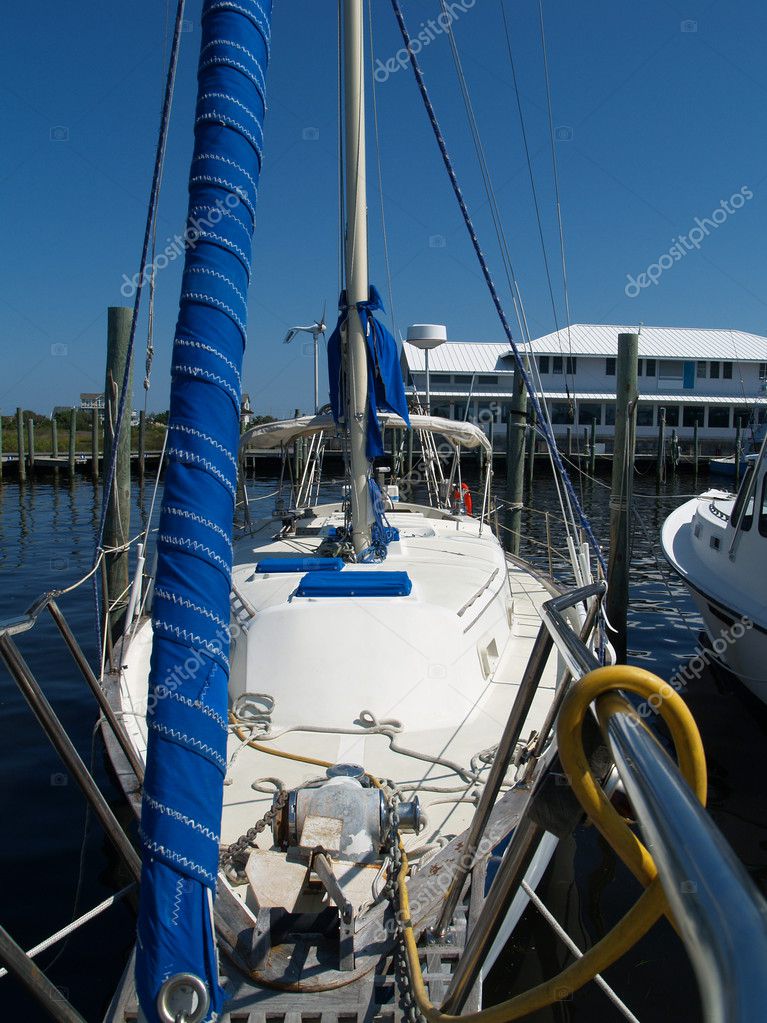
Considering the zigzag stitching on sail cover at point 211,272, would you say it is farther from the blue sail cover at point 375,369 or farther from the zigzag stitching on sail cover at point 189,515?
the blue sail cover at point 375,369

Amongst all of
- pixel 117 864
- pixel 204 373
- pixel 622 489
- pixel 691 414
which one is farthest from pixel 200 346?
pixel 691 414

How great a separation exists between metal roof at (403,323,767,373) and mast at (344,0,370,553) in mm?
36818

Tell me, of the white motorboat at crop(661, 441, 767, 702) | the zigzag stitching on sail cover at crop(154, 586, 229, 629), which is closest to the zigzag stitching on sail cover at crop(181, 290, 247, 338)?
the zigzag stitching on sail cover at crop(154, 586, 229, 629)

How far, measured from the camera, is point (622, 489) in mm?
10359

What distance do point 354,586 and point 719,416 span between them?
1788 inches

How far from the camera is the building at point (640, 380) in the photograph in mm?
43906

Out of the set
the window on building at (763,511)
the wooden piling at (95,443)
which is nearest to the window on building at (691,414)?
the wooden piling at (95,443)

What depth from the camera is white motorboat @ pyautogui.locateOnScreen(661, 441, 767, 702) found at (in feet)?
26.9

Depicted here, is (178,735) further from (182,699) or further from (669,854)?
(669,854)

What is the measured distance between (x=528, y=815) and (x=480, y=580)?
513 centimetres

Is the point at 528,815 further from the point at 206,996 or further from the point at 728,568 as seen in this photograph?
the point at 728,568

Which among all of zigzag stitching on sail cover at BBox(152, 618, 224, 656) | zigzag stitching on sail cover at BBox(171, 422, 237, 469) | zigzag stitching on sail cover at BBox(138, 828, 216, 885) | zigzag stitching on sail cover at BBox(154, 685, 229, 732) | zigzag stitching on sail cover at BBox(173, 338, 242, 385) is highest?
zigzag stitching on sail cover at BBox(173, 338, 242, 385)

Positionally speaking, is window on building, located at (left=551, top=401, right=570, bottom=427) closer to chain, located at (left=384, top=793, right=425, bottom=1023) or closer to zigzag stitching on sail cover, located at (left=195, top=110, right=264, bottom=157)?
chain, located at (left=384, top=793, right=425, bottom=1023)

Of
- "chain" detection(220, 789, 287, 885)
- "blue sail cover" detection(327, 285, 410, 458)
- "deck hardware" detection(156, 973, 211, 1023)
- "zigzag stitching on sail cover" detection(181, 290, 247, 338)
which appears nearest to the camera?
"deck hardware" detection(156, 973, 211, 1023)
